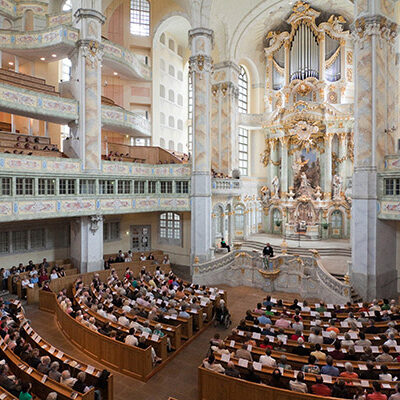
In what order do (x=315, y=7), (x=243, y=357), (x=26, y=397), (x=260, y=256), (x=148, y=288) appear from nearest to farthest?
(x=26, y=397) → (x=243, y=357) → (x=148, y=288) → (x=260, y=256) → (x=315, y=7)

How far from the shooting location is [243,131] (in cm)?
3103

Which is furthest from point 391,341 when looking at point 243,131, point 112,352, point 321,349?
point 243,131

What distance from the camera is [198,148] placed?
21.1 m

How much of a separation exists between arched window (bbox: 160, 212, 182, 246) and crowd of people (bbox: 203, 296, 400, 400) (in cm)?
1252

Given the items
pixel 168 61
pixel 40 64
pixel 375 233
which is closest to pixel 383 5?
pixel 375 233

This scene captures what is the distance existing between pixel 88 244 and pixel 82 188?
10.8 ft

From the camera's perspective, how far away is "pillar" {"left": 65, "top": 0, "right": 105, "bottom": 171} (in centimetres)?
1834

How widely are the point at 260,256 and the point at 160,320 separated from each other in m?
9.49

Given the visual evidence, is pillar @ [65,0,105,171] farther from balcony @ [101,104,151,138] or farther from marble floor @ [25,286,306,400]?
marble floor @ [25,286,306,400]

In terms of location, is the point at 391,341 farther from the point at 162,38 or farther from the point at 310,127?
the point at 162,38

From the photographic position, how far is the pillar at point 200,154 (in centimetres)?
2109

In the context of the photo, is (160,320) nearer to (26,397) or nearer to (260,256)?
(26,397)

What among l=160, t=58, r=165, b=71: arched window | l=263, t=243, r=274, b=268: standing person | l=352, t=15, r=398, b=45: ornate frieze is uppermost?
l=160, t=58, r=165, b=71: arched window

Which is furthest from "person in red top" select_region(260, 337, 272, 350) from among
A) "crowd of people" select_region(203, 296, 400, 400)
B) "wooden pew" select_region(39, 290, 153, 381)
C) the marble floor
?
"wooden pew" select_region(39, 290, 153, 381)
